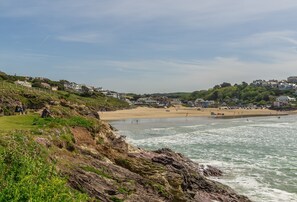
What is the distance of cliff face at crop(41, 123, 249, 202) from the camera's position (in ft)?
53.7

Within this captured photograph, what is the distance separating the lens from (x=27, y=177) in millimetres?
10344

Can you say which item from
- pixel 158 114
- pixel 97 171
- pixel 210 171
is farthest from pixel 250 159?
pixel 158 114

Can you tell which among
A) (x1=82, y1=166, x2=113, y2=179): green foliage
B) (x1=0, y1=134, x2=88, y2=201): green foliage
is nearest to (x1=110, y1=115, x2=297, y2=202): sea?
(x1=82, y1=166, x2=113, y2=179): green foliage

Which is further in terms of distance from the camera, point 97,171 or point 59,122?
point 59,122

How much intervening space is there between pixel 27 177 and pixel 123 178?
8807mm

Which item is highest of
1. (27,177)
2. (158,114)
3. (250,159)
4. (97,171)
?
(27,177)

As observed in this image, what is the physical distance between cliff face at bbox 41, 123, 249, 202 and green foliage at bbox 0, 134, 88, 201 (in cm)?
165

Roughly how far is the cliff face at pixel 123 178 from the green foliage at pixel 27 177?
165 cm

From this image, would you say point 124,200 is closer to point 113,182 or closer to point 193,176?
point 113,182

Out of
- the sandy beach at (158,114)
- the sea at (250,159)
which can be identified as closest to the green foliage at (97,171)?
the sea at (250,159)

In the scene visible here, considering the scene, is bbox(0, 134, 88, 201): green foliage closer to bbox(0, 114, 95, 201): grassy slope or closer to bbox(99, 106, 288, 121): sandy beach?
bbox(0, 114, 95, 201): grassy slope

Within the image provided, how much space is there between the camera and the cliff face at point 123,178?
16359 millimetres

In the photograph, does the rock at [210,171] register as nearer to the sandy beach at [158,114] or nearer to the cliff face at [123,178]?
the cliff face at [123,178]

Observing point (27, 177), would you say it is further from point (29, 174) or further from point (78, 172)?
point (78, 172)
